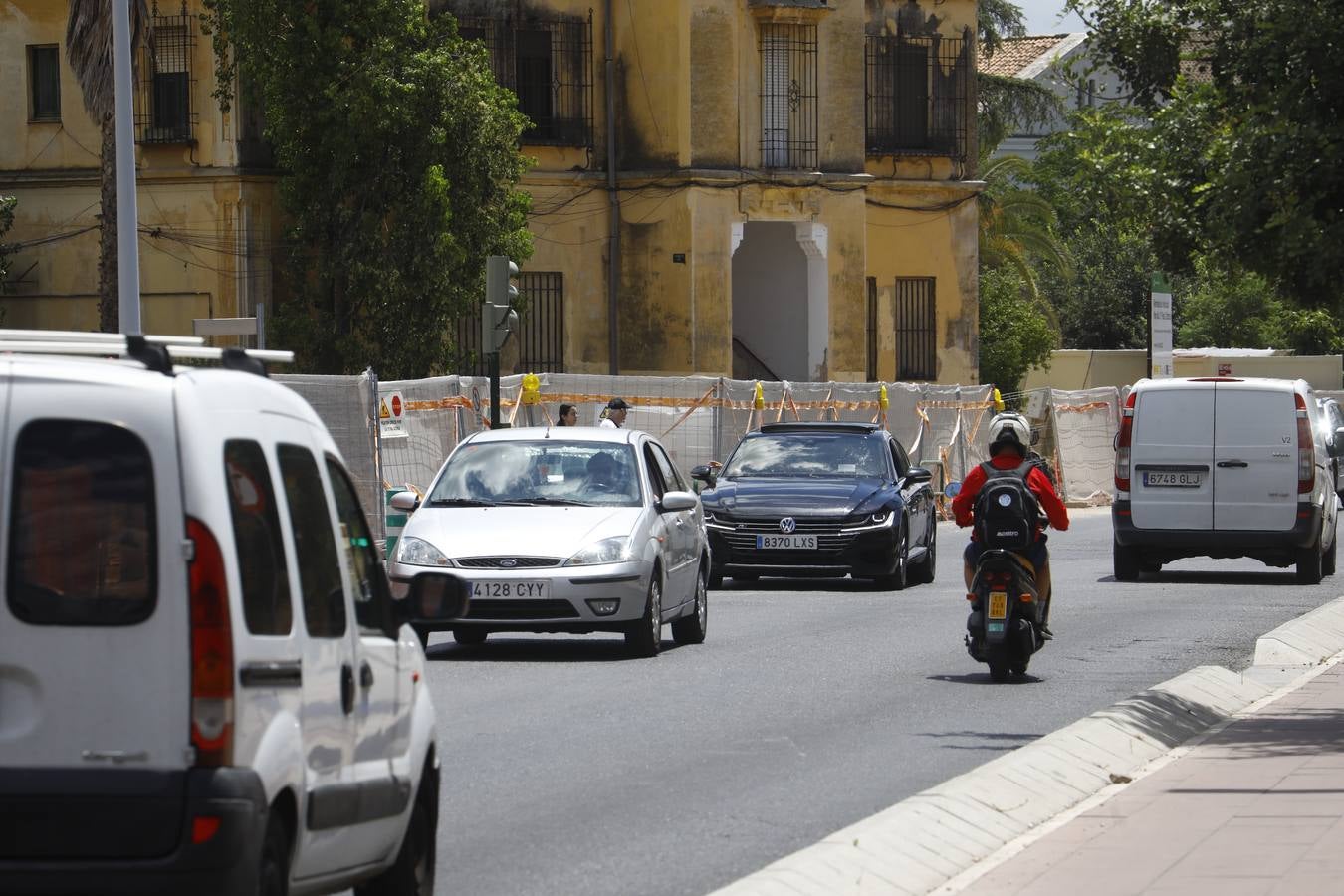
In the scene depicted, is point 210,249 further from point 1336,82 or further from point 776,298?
point 1336,82

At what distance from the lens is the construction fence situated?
2594cm

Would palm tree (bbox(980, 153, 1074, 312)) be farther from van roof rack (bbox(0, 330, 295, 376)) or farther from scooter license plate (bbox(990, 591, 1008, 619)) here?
van roof rack (bbox(0, 330, 295, 376))

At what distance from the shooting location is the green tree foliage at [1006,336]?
2381 inches

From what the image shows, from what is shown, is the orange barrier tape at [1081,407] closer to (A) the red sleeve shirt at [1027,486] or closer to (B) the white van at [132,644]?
(A) the red sleeve shirt at [1027,486]

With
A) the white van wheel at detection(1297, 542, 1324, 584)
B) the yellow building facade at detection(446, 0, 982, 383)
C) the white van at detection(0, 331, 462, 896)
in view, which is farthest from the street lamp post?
the yellow building facade at detection(446, 0, 982, 383)

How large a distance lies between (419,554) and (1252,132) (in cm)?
640

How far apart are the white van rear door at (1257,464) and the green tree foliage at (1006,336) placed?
36.0 meters

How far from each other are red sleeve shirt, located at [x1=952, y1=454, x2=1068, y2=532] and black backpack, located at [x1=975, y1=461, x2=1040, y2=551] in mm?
81

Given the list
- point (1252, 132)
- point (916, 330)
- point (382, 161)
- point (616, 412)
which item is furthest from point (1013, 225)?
point (1252, 132)

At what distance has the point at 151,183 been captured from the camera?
41.1 meters

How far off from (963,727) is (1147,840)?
3.98m

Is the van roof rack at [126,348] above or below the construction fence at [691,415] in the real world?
above

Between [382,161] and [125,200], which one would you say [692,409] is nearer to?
[382,161]

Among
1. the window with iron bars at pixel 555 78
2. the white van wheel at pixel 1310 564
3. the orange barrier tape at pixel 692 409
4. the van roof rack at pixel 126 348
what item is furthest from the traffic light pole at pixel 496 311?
the window with iron bars at pixel 555 78
